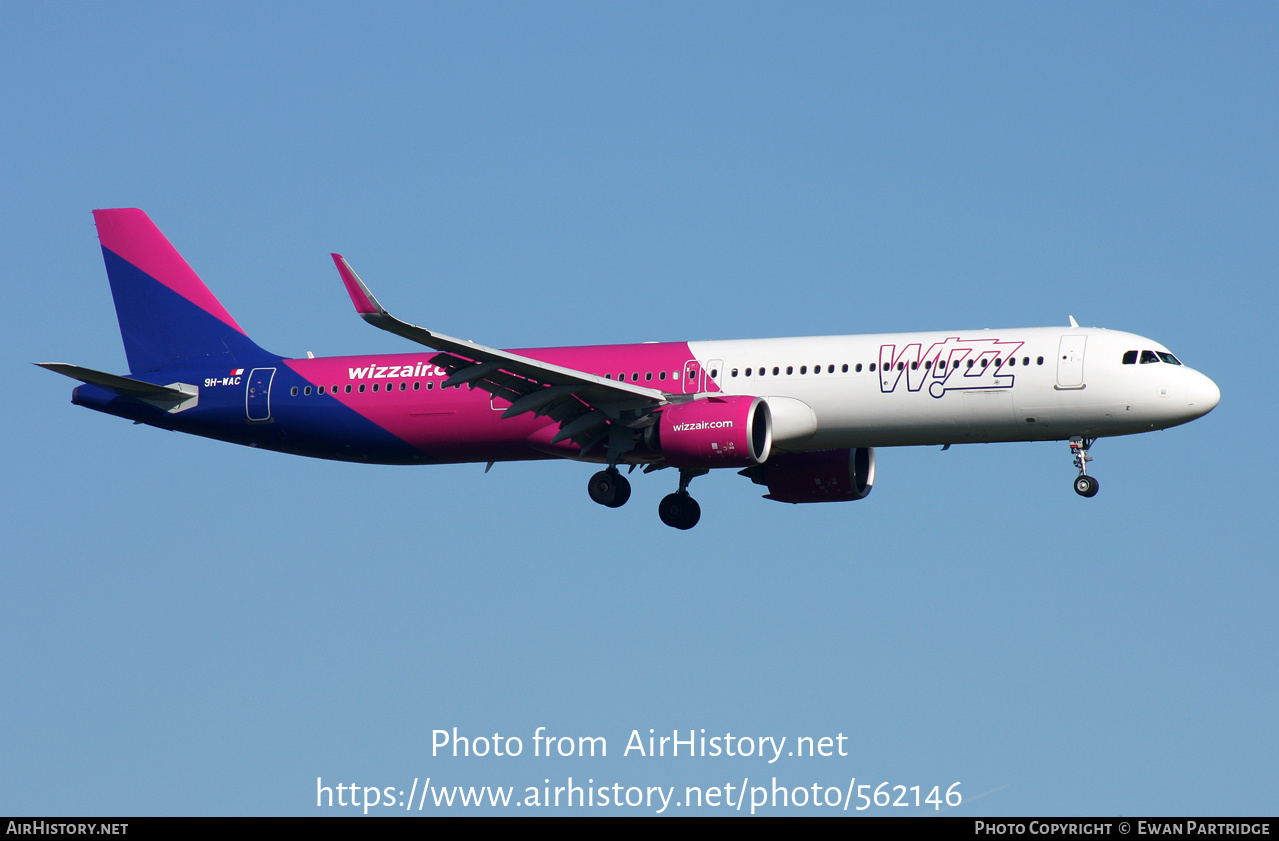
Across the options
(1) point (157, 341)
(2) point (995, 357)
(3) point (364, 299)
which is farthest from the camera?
(1) point (157, 341)

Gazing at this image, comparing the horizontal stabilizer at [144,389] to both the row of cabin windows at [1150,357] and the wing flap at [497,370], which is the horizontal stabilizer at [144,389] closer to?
the wing flap at [497,370]

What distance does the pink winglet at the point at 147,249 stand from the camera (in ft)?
157

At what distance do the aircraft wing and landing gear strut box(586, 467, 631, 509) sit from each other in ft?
3.43

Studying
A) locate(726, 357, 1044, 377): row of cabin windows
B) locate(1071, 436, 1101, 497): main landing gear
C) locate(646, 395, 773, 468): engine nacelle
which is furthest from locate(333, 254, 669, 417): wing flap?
locate(1071, 436, 1101, 497): main landing gear

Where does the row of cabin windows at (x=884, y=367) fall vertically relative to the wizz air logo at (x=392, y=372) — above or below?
below

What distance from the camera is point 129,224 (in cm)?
4838

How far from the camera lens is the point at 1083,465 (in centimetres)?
3894

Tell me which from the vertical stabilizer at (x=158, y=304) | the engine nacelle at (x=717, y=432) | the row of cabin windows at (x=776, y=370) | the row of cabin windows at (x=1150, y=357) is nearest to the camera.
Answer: the row of cabin windows at (x=1150, y=357)

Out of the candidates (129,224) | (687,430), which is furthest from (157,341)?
(687,430)

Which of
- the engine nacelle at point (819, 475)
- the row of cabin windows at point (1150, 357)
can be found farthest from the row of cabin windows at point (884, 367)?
the engine nacelle at point (819, 475)

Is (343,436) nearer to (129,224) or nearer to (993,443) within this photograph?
(129,224)

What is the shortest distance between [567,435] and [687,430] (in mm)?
3480

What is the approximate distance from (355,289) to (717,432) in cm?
953

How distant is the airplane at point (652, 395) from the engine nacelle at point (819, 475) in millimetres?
55
